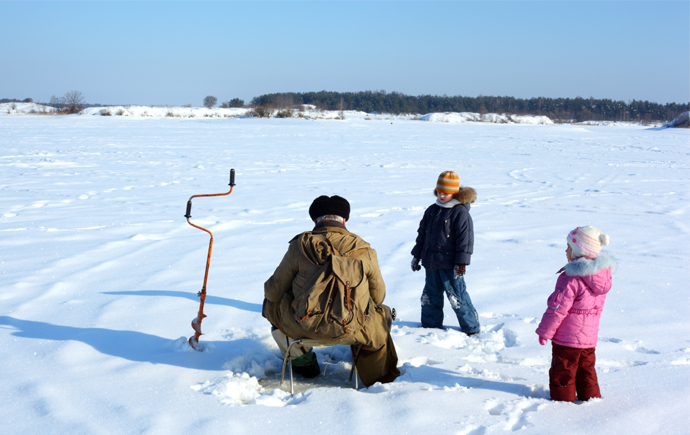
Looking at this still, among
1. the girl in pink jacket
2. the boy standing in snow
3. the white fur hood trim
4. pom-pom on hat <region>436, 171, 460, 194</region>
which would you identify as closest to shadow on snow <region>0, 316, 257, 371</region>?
the boy standing in snow

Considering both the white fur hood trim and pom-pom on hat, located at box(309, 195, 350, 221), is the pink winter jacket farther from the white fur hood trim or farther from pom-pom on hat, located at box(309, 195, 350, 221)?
pom-pom on hat, located at box(309, 195, 350, 221)

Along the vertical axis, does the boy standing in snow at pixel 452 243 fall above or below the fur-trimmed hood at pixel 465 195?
below

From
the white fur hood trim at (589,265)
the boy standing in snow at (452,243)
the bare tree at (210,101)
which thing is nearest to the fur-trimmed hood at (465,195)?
the boy standing in snow at (452,243)

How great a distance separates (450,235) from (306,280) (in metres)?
1.47

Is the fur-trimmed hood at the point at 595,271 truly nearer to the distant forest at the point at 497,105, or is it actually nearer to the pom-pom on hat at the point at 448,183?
the pom-pom on hat at the point at 448,183

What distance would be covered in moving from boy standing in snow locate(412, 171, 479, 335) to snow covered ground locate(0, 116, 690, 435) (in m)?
0.24

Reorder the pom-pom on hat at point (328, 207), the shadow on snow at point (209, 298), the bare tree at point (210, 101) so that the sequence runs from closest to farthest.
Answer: the pom-pom on hat at point (328, 207) < the shadow on snow at point (209, 298) < the bare tree at point (210, 101)

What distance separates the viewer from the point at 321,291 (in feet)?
8.63

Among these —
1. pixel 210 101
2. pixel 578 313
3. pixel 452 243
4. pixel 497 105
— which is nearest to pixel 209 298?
pixel 452 243

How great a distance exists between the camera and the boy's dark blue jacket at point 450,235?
371 centimetres

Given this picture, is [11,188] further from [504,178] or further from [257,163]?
[504,178]

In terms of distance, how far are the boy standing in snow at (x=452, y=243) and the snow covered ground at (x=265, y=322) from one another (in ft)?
0.79

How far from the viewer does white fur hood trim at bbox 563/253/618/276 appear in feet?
8.27

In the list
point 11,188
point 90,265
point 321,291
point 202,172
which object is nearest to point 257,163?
point 202,172
